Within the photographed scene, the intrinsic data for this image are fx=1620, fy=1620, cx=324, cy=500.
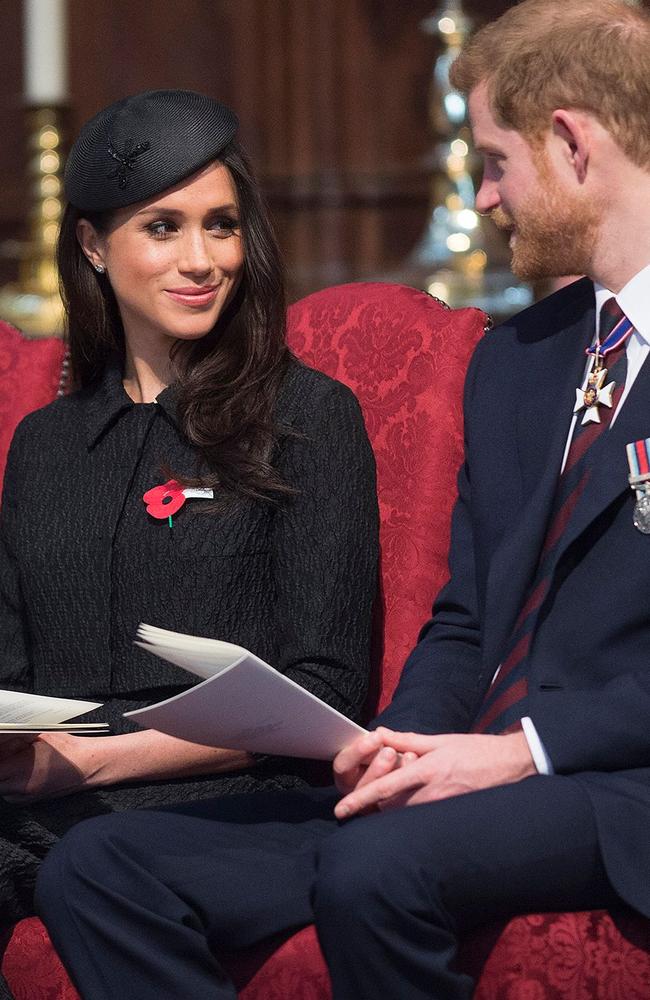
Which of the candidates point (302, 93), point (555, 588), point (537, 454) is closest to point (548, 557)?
point (555, 588)

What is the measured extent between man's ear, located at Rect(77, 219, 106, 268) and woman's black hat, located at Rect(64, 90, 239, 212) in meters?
0.07

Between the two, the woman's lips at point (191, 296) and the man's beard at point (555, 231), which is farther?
the woman's lips at point (191, 296)

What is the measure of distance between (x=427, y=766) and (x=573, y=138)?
809mm

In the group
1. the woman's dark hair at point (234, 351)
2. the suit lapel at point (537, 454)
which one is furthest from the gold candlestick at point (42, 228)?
the suit lapel at point (537, 454)

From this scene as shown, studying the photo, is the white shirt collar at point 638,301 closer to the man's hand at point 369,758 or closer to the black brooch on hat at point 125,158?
the man's hand at point 369,758

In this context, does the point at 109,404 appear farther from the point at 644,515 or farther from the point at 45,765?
the point at 644,515

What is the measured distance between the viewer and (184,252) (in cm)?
243

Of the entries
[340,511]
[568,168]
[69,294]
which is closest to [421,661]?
[340,511]

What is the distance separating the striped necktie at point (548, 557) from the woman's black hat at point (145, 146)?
70 cm

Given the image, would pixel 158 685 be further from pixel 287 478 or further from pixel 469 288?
pixel 469 288

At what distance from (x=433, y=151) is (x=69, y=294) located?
328 cm

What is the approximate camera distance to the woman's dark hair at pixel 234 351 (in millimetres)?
2359

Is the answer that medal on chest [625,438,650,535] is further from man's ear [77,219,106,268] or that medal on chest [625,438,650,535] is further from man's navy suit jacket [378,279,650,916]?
man's ear [77,219,106,268]

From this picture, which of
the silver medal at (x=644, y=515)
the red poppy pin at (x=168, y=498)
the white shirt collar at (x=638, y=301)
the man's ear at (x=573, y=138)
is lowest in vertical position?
the red poppy pin at (x=168, y=498)
